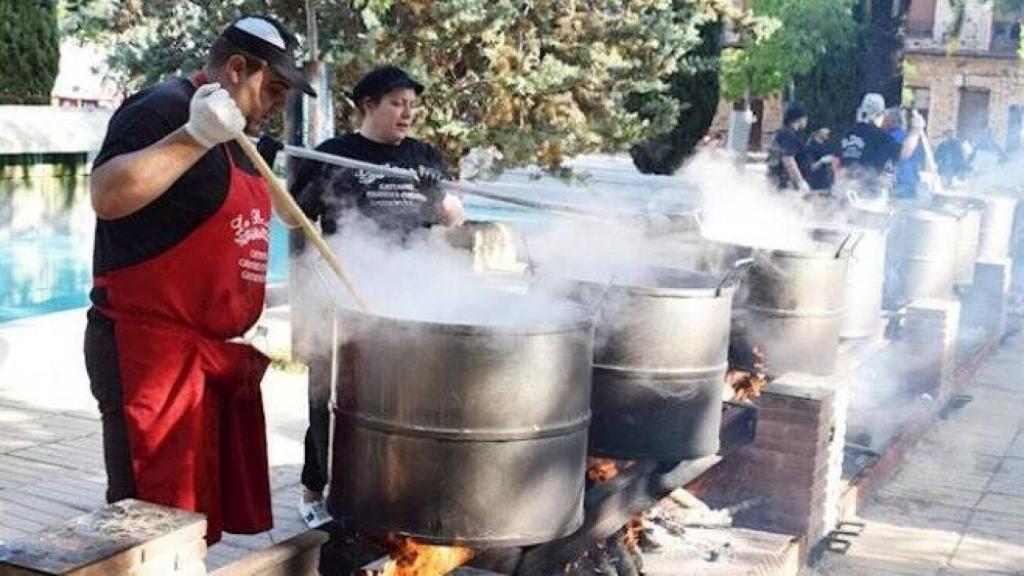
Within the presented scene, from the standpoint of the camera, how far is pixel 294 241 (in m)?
5.77

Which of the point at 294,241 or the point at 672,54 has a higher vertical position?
the point at 672,54

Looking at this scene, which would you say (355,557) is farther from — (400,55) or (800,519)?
(400,55)

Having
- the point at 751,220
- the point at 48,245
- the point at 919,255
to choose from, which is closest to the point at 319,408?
the point at 751,220

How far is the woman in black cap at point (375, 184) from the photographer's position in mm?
4469

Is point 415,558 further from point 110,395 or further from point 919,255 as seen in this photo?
point 919,255

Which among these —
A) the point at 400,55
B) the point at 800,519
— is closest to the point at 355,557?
the point at 800,519

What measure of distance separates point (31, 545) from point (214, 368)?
0.67m

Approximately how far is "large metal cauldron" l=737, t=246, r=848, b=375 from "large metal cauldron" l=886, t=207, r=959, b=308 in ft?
13.9

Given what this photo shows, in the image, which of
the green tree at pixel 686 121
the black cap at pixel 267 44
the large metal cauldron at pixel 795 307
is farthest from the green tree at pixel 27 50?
the black cap at pixel 267 44

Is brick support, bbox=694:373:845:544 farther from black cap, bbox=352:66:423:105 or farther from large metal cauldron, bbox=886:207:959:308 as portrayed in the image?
large metal cauldron, bbox=886:207:959:308

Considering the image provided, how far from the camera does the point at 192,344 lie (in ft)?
10.2

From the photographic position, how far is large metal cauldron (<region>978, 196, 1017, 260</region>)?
13305 millimetres

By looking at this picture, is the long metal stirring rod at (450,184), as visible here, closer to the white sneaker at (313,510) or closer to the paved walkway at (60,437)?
the white sneaker at (313,510)

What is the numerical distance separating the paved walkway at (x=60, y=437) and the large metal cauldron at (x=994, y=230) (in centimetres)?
777
